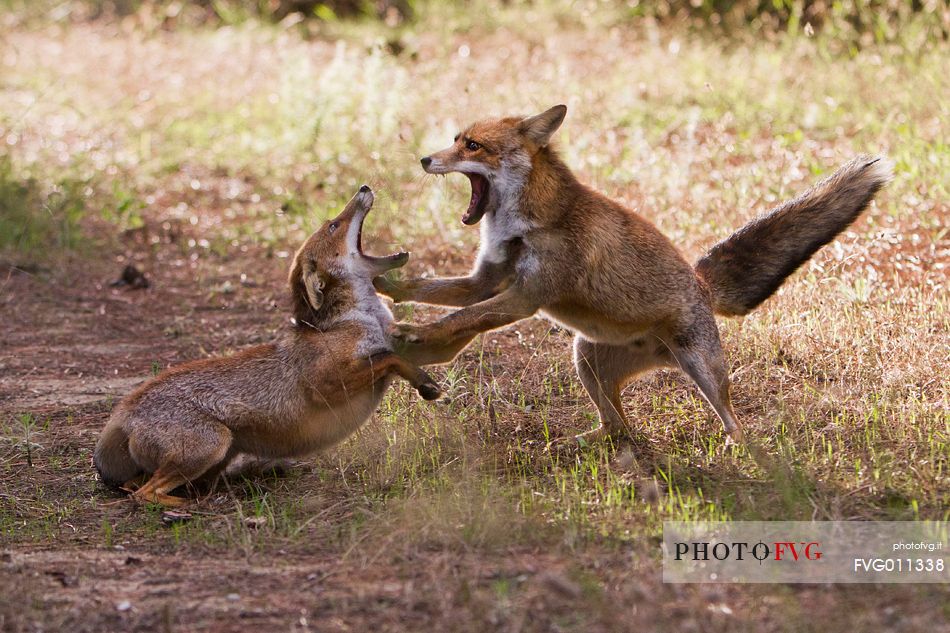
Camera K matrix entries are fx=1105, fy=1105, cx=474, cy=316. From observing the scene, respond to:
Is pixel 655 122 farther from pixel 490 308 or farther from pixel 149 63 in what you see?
pixel 149 63

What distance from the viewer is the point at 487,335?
28.0 ft

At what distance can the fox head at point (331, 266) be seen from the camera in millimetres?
6543

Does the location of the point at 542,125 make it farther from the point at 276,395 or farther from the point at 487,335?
the point at 487,335

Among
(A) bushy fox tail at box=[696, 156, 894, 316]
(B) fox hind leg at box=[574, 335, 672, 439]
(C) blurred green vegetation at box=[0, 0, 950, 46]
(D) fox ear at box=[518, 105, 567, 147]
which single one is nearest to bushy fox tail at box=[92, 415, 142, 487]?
(B) fox hind leg at box=[574, 335, 672, 439]

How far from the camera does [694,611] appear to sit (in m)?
4.24

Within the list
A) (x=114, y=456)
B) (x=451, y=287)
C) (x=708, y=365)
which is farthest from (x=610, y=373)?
(x=114, y=456)

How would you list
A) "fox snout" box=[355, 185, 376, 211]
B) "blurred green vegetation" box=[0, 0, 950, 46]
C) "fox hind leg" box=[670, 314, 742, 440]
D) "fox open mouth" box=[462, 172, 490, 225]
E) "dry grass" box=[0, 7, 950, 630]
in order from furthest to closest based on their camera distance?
"blurred green vegetation" box=[0, 0, 950, 46]
"fox snout" box=[355, 185, 376, 211]
"fox open mouth" box=[462, 172, 490, 225]
"fox hind leg" box=[670, 314, 742, 440]
"dry grass" box=[0, 7, 950, 630]

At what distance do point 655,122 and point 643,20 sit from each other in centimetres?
418

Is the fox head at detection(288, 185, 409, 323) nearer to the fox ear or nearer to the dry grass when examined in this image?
the dry grass

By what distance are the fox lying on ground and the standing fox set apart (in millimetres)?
224

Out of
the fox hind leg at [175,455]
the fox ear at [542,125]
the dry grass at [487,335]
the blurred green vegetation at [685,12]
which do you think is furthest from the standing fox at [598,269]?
the blurred green vegetation at [685,12]

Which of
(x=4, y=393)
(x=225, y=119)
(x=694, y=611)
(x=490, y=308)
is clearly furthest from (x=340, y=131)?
(x=694, y=611)

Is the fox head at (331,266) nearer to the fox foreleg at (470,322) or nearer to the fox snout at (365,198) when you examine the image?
the fox snout at (365,198)

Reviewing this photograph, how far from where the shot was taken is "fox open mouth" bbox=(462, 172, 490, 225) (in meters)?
6.53
